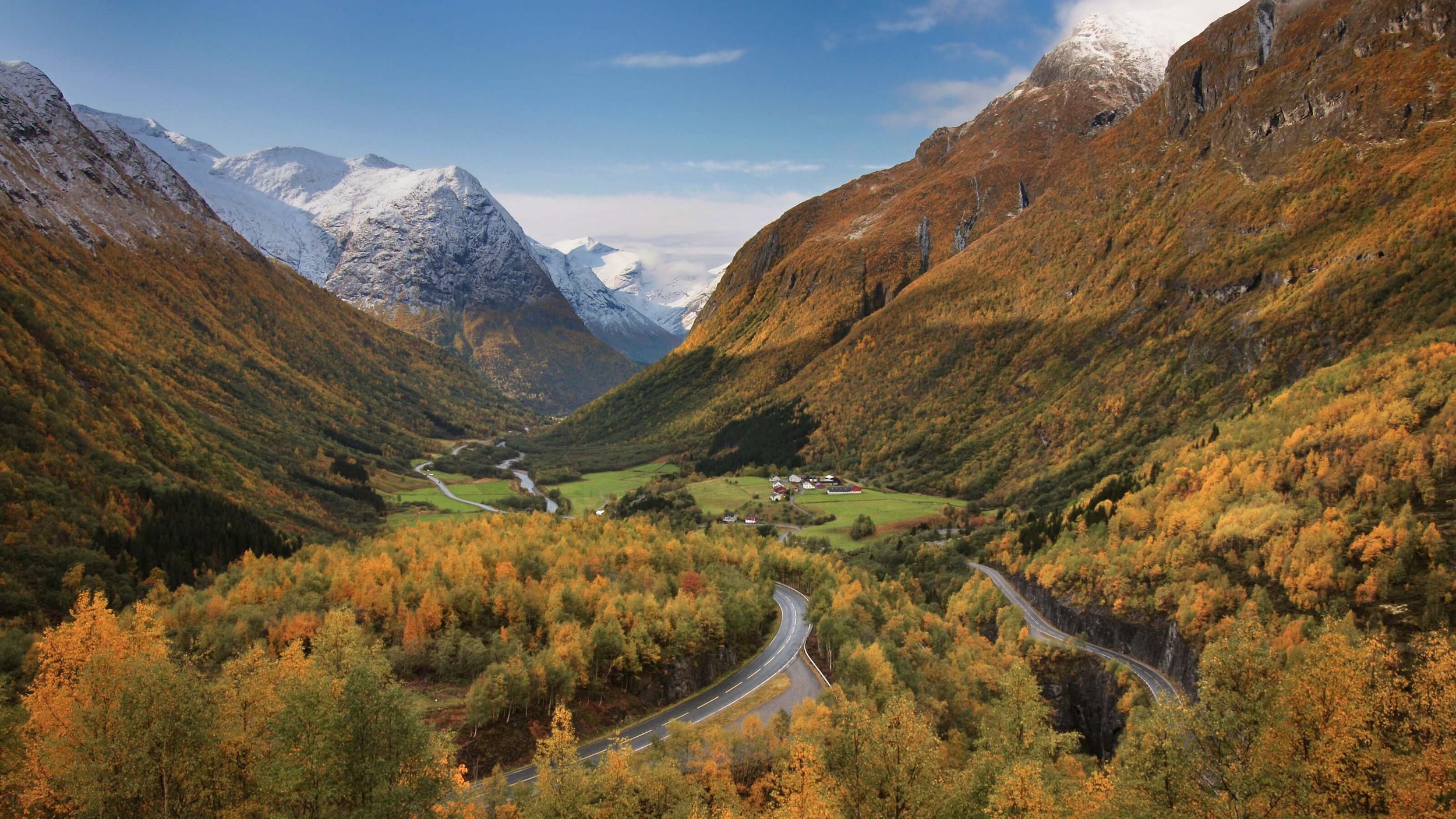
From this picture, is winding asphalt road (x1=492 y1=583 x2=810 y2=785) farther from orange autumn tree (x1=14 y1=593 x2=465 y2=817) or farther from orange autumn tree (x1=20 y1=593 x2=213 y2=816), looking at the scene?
orange autumn tree (x1=20 y1=593 x2=213 y2=816)

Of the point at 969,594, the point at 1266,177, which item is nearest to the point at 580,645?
the point at 969,594

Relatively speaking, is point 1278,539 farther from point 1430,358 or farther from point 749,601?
point 749,601

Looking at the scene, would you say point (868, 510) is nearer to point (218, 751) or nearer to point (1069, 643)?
point (1069, 643)

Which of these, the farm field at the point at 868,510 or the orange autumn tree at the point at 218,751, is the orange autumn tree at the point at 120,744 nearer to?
the orange autumn tree at the point at 218,751

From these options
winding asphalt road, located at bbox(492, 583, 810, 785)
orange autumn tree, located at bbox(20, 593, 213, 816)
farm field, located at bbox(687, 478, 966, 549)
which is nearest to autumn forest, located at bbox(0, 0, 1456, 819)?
orange autumn tree, located at bbox(20, 593, 213, 816)

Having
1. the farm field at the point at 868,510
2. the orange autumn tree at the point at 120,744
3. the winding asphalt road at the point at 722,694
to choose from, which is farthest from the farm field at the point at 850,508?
the orange autumn tree at the point at 120,744
